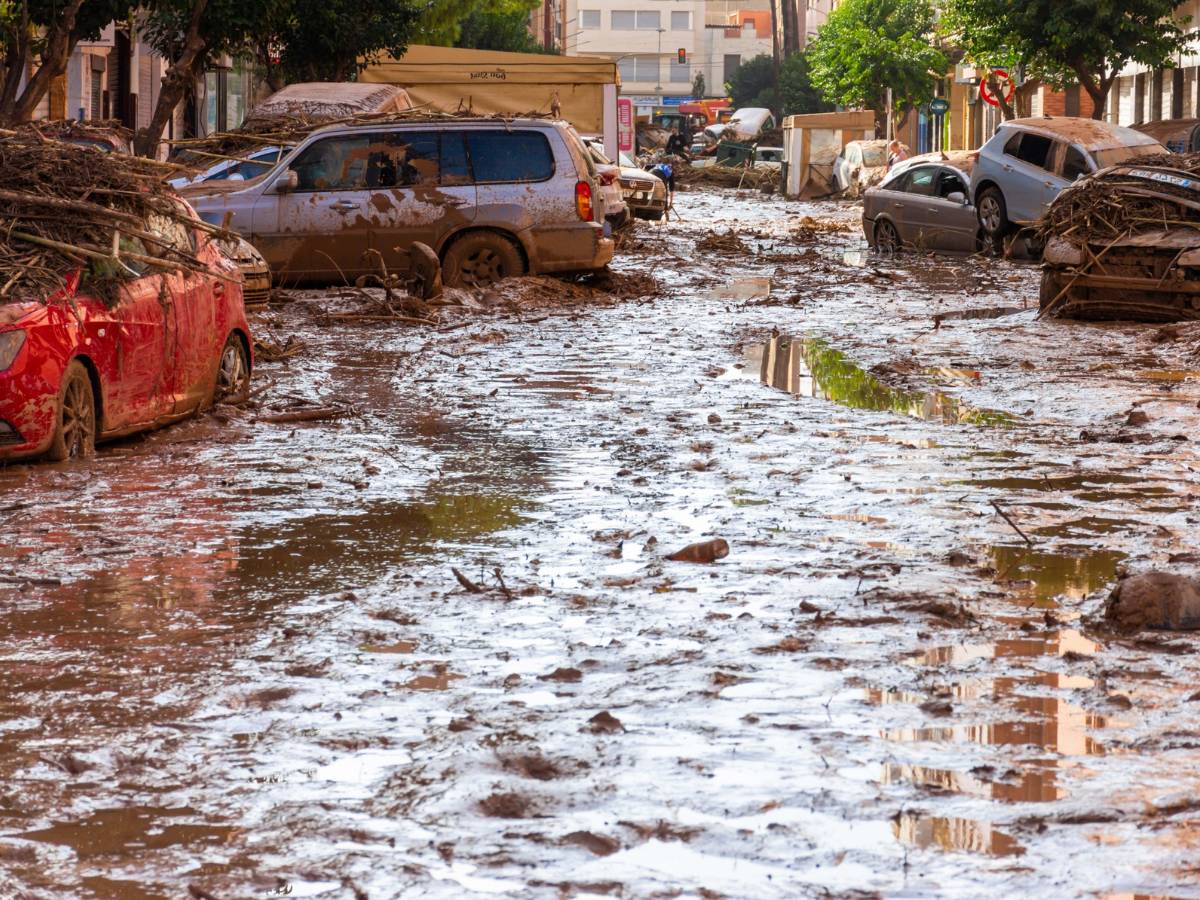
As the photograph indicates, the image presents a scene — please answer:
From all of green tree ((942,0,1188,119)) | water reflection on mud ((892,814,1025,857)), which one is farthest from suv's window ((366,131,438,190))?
green tree ((942,0,1188,119))

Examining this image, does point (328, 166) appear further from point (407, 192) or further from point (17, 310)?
point (17, 310)

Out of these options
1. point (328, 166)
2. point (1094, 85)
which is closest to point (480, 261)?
point (328, 166)

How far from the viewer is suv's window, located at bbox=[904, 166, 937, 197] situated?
95.9ft

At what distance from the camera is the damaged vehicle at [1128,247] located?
17547 mm

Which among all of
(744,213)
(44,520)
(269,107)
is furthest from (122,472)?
(744,213)

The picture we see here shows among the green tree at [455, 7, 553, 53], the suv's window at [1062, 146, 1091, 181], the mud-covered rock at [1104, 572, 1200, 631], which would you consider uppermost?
the green tree at [455, 7, 553, 53]

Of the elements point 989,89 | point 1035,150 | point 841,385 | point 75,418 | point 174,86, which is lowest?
point 841,385

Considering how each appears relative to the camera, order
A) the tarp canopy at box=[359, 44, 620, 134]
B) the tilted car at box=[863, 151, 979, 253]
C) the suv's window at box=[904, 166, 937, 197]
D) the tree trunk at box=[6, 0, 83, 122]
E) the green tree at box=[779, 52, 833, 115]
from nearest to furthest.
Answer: the tree trunk at box=[6, 0, 83, 122] < the tilted car at box=[863, 151, 979, 253] < the suv's window at box=[904, 166, 937, 197] < the tarp canopy at box=[359, 44, 620, 134] < the green tree at box=[779, 52, 833, 115]

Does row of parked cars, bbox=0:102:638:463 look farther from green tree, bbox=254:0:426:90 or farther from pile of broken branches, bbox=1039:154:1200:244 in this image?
green tree, bbox=254:0:426:90

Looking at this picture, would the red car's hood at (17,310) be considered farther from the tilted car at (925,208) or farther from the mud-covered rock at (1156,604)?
the tilted car at (925,208)

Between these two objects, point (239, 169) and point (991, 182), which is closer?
point (239, 169)

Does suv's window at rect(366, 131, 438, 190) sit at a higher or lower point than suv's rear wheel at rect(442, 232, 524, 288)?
higher

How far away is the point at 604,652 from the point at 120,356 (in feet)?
16.1

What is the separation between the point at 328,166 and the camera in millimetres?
19625
